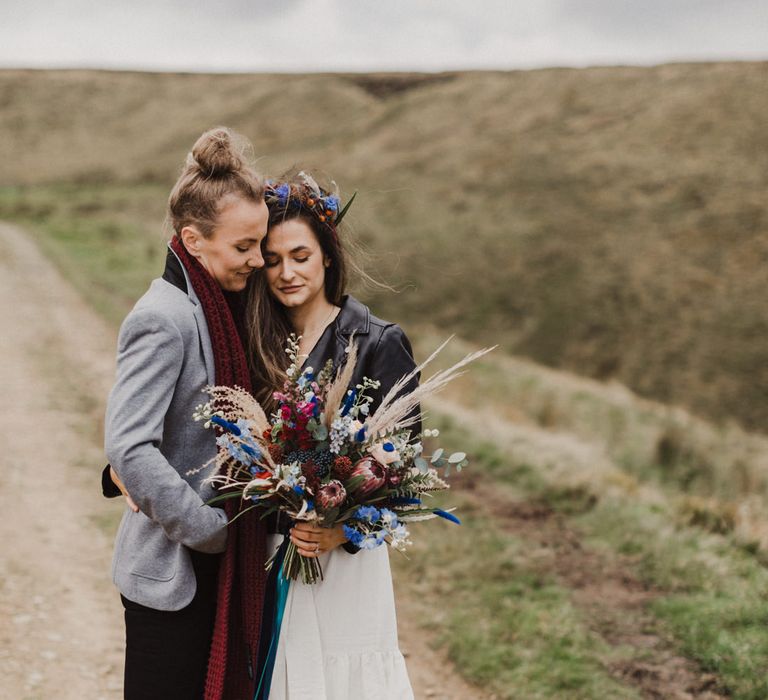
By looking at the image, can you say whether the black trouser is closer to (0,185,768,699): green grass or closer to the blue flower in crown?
the blue flower in crown

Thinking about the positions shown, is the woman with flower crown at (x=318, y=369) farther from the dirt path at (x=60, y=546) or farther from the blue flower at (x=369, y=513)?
the dirt path at (x=60, y=546)

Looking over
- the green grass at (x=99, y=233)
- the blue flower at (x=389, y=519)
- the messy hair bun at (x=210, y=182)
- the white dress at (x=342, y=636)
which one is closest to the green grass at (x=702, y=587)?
the white dress at (x=342, y=636)

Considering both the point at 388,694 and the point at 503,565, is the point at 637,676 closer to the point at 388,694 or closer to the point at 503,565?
the point at 503,565

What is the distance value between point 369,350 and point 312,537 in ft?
2.02

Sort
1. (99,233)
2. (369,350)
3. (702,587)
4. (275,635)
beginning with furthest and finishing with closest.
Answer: (99,233) → (702,587) → (369,350) → (275,635)

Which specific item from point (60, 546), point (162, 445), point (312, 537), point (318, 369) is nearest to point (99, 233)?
point (60, 546)

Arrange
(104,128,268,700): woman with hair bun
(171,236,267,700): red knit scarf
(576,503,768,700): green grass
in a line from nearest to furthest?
1. (104,128,268,700): woman with hair bun
2. (171,236,267,700): red knit scarf
3. (576,503,768,700): green grass

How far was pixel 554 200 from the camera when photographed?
30891 millimetres

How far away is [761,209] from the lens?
27312mm

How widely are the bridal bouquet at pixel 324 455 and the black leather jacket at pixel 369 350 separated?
20cm

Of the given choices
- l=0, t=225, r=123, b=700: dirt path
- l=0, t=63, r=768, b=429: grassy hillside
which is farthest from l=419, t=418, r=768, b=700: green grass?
l=0, t=63, r=768, b=429: grassy hillside

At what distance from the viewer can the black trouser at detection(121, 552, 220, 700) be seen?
2.37 m

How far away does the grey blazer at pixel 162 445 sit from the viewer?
2.21 metres

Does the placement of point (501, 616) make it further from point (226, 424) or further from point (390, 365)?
point (226, 424)
